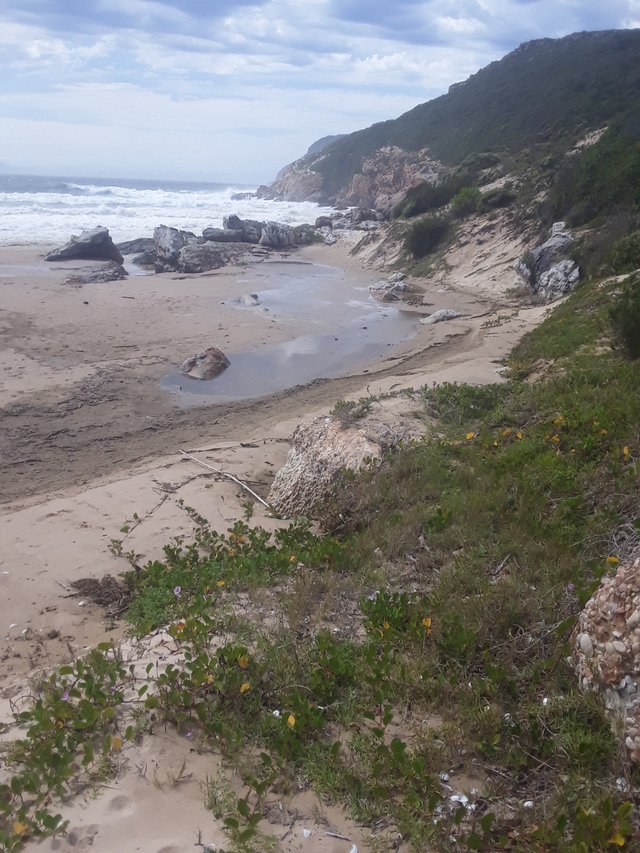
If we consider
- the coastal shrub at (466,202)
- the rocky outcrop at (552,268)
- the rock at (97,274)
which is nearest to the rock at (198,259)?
the rock at (97,274)

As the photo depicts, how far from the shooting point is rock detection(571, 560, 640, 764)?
256 cm

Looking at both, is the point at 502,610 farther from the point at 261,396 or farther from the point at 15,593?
the point at 261,396

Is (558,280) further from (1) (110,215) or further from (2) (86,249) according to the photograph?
(1) (110,215)

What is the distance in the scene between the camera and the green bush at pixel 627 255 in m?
12.3

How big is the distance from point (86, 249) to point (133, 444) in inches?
829

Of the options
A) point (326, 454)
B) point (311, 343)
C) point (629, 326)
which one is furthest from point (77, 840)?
point (311, 343)

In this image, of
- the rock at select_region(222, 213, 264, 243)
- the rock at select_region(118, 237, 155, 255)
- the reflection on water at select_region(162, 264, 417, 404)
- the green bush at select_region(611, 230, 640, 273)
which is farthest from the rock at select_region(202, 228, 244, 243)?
the green bush at select_region(611, 230, 640, 273)

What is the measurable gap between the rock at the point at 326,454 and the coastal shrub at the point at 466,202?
20.7m

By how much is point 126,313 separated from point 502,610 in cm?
1509

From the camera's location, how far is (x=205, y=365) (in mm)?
12078

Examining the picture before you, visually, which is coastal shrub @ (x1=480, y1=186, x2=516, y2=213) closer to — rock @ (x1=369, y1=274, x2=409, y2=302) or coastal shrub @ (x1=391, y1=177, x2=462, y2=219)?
coastal shrub @ (x1=391, y1=177, x2=462, y2=219)

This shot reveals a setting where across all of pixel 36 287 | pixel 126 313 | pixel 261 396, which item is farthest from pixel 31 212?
pixel 261 396

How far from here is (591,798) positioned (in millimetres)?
2404

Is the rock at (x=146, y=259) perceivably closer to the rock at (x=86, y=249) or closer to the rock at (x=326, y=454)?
the rock at (x=86, y=249)
